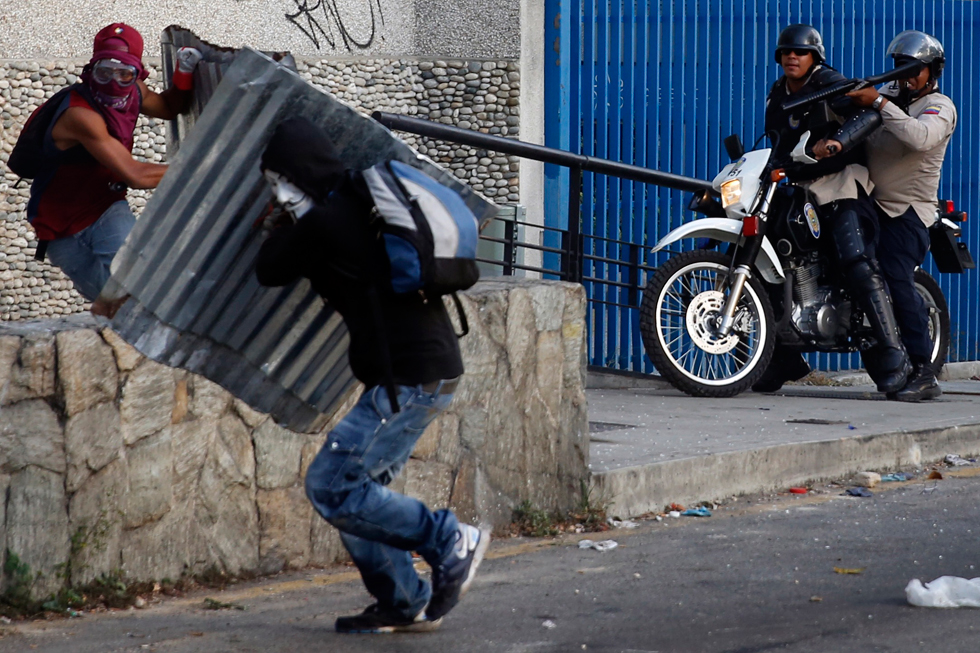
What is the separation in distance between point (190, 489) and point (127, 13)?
23.0ft

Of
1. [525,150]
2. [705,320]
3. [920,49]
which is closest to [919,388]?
[705,320]

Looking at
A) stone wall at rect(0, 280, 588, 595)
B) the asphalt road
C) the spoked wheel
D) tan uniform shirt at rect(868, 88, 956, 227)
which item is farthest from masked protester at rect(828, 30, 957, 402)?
stone wall at rect(0, 280, 588, 595)

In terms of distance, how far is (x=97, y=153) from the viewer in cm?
525

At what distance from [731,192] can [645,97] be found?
213 cm

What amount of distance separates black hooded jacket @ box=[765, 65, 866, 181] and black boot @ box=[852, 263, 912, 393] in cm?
65

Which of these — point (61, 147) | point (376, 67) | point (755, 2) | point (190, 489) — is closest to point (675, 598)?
point (190, 489)

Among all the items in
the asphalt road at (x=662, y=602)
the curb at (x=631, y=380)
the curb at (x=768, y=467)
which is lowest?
the asphalt road at (x=662, y=602)

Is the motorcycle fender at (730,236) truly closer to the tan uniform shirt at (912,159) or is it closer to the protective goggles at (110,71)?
the tan uniform shirt at (912,159)

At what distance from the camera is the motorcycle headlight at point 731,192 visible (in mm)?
8039

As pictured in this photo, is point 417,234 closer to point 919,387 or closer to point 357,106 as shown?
point 919,387

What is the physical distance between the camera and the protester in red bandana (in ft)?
17.3

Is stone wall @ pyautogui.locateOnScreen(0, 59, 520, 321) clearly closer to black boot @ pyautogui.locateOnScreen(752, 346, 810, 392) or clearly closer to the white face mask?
black boot @ pyautogui.locateOnScreen(752, 346, 810, 392)

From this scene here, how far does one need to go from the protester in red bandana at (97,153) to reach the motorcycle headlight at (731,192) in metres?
3.66

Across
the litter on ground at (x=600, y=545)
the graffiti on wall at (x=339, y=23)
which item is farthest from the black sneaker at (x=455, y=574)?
the graffiti on wall at (x=339, y=23)
